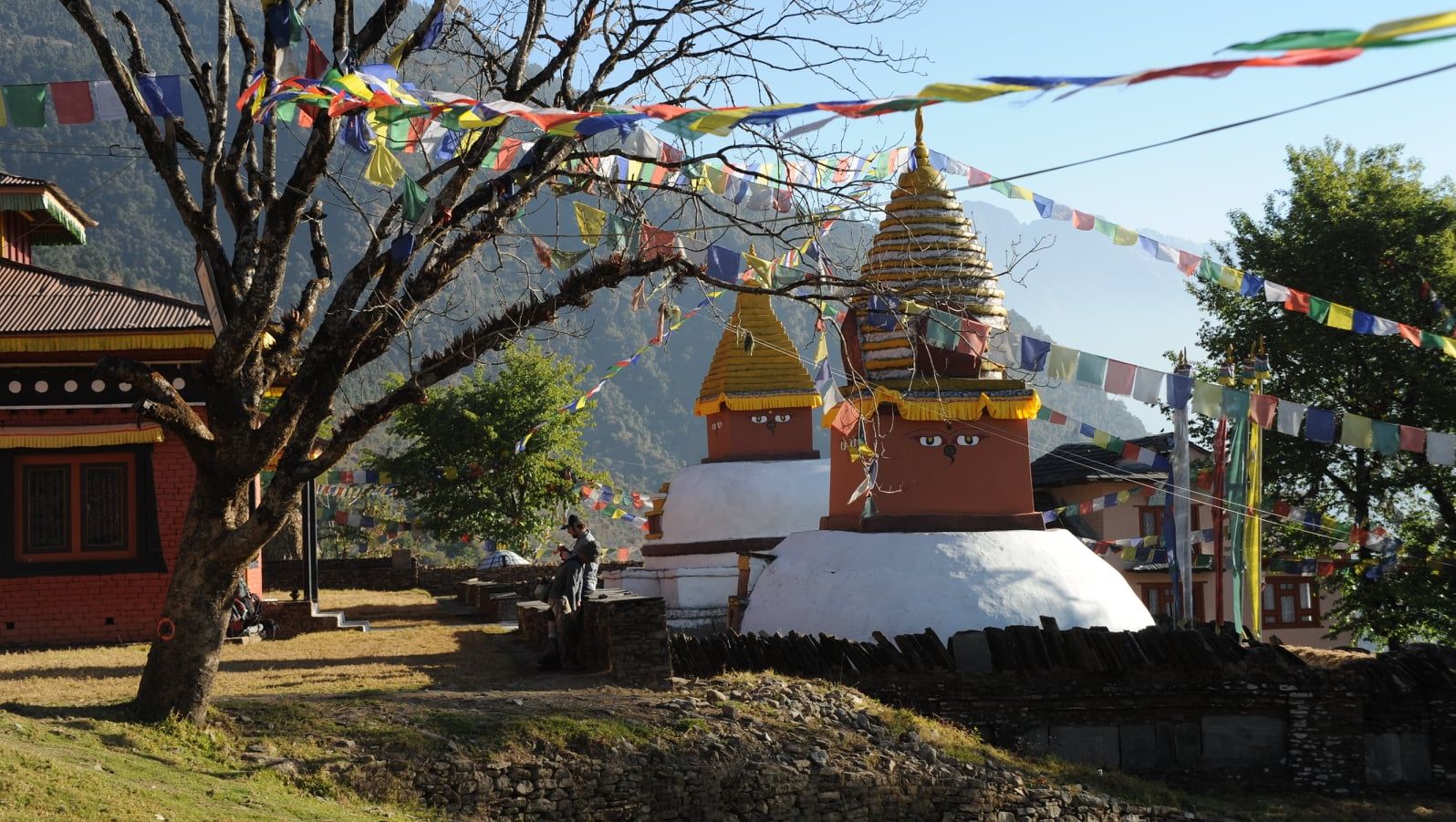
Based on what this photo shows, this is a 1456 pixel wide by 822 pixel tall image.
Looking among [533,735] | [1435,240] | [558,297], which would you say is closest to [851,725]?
[533,735]

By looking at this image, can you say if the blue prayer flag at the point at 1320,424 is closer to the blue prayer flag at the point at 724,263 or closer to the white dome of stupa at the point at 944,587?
the white dome of stupa at the point at 944,587

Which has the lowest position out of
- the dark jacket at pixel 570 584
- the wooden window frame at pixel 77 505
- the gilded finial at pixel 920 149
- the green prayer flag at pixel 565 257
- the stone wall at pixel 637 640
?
the stone wall at pixel 637 640

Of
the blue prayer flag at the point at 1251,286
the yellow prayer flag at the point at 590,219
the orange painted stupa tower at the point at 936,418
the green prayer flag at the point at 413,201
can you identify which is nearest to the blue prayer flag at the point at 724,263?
the yellow prayer flag at the point at 590,219

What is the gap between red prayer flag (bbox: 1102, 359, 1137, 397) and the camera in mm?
16547

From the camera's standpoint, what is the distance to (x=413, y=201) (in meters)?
9.33

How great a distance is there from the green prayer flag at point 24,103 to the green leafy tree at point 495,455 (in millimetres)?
29121

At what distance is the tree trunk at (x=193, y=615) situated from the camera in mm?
9305

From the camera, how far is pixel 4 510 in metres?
17.5

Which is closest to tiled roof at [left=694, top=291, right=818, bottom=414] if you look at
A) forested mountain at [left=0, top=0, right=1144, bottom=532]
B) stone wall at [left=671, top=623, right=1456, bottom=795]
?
stone wall at [left=671, top=623, right=1456, bottom=795]

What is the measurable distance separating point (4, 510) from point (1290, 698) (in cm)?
1521

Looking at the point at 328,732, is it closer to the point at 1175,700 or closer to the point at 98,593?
the point at 1175,700

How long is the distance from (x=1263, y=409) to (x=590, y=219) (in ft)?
30.1

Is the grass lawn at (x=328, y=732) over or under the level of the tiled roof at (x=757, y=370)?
under

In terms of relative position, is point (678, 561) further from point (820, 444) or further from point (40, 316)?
point (820, 444)
